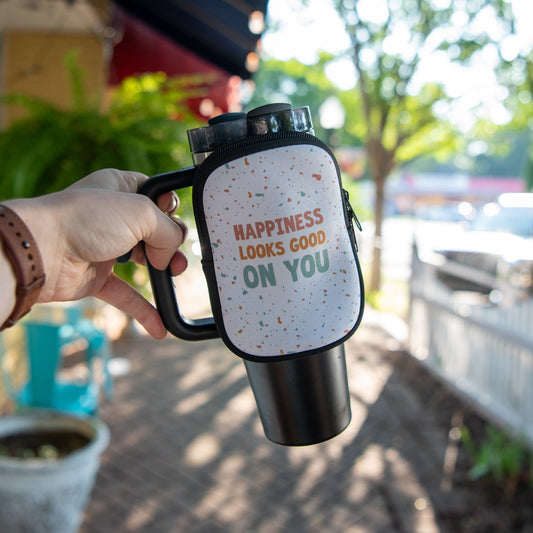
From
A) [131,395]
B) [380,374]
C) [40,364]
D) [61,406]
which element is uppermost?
[40,364]

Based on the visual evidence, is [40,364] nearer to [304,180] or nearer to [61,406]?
[61,406]

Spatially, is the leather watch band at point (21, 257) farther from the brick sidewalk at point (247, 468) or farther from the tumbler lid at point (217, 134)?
the brick sidewalk at point (247, 468)

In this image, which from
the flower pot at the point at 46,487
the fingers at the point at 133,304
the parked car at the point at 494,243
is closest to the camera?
the fingers at the point at 133,304

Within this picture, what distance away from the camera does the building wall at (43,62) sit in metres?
5.54

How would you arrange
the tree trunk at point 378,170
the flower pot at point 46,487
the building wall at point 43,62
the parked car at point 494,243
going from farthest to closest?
the tree trunk at point 378,170 → the parked car at point 494,243 → the building wall at point 43,62 → the flower pot at point 46,487

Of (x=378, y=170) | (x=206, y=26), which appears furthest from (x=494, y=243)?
(x=206, y=26)

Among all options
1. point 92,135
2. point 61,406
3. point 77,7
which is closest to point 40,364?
point 61,406

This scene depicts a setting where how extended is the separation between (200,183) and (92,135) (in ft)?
4.20

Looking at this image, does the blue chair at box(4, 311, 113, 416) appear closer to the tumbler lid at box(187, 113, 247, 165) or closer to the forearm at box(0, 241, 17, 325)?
the forearm at box(0, 241, 17, 325)

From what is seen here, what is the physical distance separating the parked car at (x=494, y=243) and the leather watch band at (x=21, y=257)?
5.98 metres

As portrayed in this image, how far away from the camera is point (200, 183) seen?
67cm

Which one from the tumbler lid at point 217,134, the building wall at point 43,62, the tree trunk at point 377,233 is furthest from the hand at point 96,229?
the tree trunk at point 377,233

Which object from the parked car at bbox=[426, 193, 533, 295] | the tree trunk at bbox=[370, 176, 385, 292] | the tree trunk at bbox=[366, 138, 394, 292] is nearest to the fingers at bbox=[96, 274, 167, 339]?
the parked car at bbox=[426, 193, 533, 295]

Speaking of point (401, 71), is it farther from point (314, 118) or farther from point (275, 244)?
point (275, 244)
